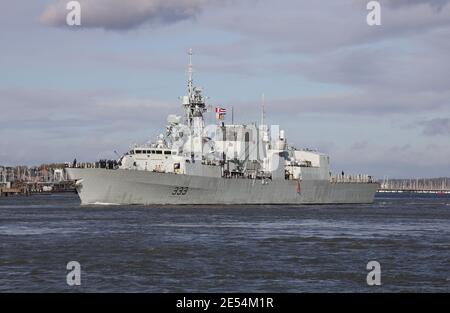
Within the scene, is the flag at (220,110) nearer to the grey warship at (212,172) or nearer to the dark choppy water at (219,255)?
the grey warship at (212,172)

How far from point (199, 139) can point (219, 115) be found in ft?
22.8

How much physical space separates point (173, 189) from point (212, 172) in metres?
7.07

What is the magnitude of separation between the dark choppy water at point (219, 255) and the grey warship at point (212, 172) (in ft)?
57.3

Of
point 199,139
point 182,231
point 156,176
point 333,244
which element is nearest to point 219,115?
point 199,139

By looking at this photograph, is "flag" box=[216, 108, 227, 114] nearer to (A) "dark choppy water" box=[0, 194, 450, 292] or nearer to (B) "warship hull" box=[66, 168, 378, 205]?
(B) "warship hull" box=[66, 168, 378, 205]

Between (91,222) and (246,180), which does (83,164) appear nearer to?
(246,180)

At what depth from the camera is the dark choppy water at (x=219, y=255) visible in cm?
2423

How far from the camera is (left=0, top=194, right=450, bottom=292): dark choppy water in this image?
79.5ft

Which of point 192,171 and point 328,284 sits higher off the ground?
point 192,171

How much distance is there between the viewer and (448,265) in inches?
1143

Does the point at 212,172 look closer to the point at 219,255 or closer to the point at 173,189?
the point at 173,189

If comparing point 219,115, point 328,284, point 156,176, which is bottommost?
point 328,284
